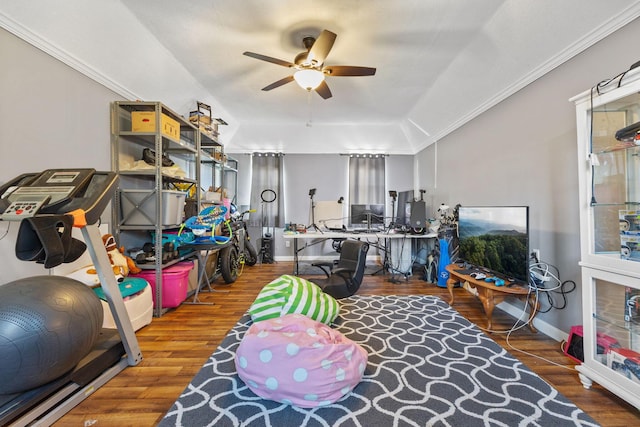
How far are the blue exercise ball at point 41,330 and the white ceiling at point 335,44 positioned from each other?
1783mm

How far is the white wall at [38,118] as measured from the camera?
175 cm

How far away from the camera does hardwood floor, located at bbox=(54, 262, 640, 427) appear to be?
1.44 m

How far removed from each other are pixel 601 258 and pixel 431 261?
2.36 meters

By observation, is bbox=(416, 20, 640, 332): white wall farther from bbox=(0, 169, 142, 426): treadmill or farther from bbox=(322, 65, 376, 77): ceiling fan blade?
bbox=(0, 169, 142, 426): treadmill

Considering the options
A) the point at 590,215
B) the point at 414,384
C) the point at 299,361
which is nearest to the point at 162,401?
the point at 299,361

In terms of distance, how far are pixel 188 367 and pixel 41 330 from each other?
91cm

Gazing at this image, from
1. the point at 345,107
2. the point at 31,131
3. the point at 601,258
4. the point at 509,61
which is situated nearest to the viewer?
the point at 601,258

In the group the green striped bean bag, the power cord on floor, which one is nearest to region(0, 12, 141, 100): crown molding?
the green striped bean bag

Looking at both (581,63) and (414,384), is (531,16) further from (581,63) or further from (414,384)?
(414,384)

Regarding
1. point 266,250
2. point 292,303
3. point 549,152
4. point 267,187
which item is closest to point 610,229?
point 549,152

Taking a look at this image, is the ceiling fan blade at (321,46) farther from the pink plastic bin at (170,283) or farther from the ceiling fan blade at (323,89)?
the pink plastic bin at (170,283)

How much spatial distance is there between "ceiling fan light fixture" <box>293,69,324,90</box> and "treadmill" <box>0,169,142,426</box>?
184cm

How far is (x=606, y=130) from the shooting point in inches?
65.4

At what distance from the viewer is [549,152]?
90.1 inches
